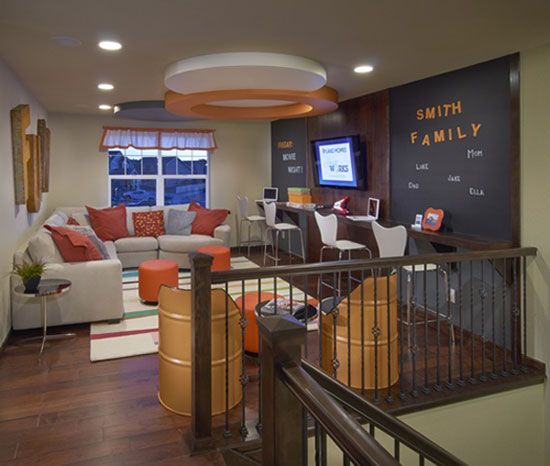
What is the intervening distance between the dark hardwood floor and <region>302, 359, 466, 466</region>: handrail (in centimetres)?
130

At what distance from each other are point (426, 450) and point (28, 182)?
4623 mm

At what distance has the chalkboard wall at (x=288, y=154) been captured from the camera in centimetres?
757

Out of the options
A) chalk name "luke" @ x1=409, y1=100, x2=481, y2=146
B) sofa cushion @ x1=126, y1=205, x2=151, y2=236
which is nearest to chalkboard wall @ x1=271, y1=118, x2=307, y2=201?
sofa cushion @ x1=126, y1=205, x2=151, y2=236

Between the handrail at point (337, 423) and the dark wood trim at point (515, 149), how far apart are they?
315 cm

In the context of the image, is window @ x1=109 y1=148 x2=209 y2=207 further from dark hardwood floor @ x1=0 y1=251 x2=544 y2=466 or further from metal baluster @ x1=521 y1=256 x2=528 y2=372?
metal baluster @ x1=521 y1=256 x2=528 y2=372

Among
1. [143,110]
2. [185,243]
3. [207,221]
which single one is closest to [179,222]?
[207,221]

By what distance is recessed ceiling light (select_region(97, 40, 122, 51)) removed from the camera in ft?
11.3

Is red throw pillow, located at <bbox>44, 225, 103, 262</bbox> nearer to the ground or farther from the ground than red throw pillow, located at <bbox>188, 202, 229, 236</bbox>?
nearer to the ground

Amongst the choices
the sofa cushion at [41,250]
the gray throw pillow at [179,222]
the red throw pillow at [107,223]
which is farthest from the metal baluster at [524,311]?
the red throw pillow at [107,223]

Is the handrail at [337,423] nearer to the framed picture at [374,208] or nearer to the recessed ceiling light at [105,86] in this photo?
the framed picture at [374,208]

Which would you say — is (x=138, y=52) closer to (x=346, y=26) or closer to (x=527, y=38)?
(x=346, y=26)

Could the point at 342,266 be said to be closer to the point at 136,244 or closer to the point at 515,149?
the point at 515,149

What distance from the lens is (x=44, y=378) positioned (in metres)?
3.40

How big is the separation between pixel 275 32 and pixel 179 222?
4.60 meters
